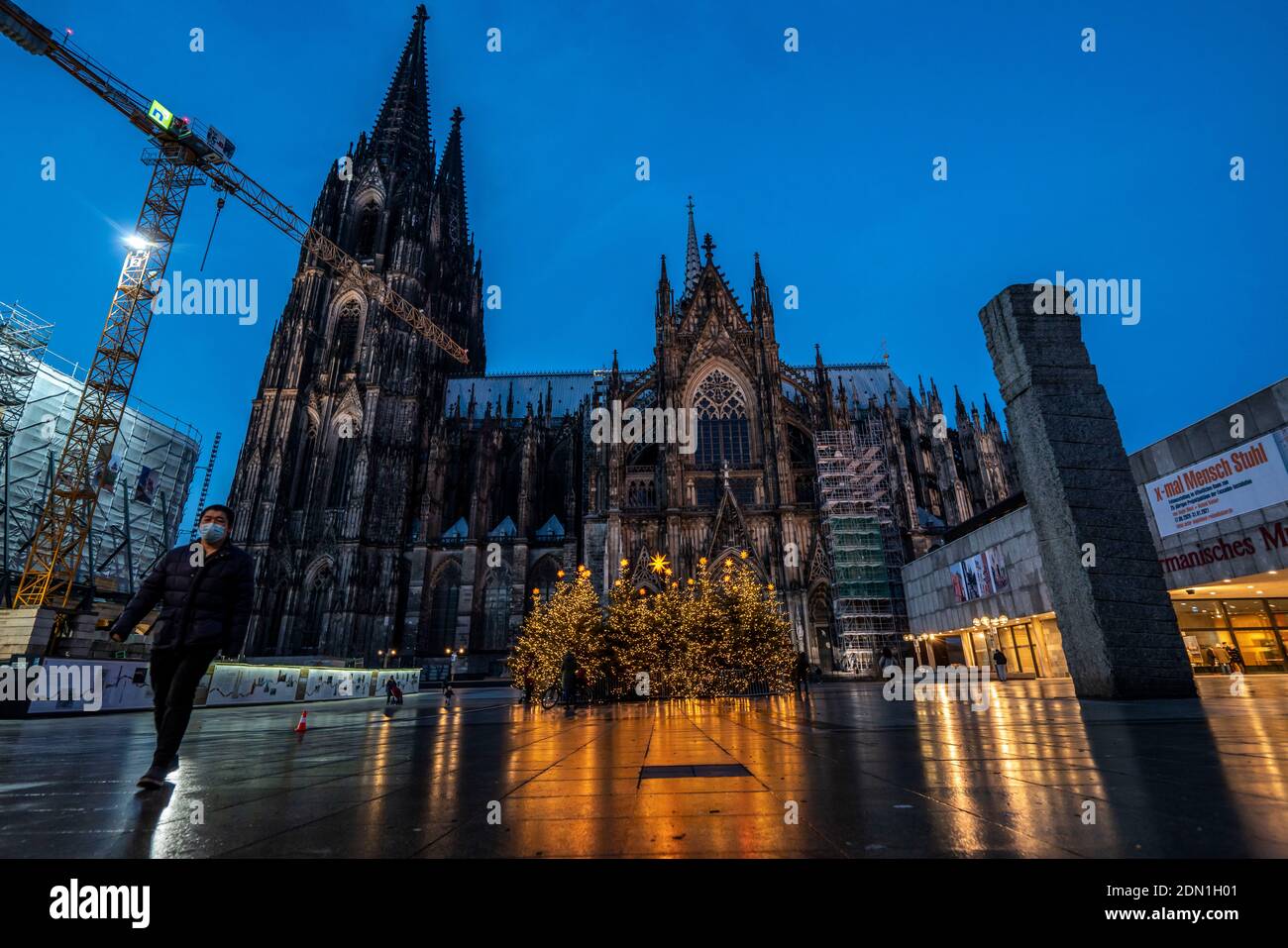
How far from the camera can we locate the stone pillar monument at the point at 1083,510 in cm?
815

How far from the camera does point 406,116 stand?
2199 inches

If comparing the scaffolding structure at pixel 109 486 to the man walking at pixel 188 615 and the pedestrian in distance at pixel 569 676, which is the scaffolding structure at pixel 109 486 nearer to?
the pedestrian in distance at pixel 569 676

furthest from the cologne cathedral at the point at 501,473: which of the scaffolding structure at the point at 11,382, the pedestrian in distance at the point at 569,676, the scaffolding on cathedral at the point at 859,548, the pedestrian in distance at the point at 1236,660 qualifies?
the pedestrian in distance at the point at 569,676

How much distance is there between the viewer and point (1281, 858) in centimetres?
162

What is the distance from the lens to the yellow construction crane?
95.8 feet

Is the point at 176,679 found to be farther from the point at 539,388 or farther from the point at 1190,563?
the point at 539,388

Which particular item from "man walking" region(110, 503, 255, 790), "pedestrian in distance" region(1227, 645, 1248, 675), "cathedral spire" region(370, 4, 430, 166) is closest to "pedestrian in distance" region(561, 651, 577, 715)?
"man walking" region(110, 503, 255, 790)

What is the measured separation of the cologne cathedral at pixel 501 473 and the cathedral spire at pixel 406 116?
681cm

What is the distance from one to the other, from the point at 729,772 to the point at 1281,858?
2.67m

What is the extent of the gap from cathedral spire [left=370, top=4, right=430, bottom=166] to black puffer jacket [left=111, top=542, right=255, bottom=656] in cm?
5848

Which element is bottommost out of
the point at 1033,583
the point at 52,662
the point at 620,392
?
the point at 52,662

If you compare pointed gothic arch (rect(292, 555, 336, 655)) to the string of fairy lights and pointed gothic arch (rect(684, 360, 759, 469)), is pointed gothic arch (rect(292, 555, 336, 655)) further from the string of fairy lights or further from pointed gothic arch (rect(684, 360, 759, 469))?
pointed gothic arch (rect(684, 360, 759, 469))

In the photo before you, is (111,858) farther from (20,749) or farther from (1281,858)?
(20,749)
